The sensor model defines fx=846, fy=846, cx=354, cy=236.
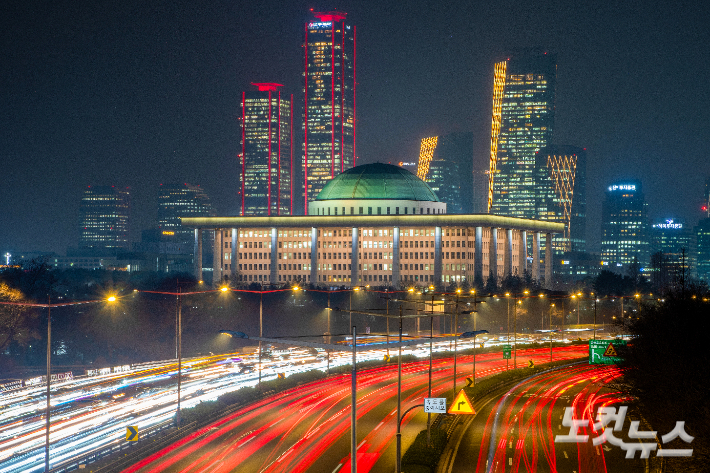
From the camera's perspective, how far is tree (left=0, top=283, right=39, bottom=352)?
102 metres

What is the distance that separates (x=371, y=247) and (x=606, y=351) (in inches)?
5253

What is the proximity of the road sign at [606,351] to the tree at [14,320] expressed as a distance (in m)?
71.0

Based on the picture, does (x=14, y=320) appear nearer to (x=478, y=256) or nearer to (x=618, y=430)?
(x=618, y=430)

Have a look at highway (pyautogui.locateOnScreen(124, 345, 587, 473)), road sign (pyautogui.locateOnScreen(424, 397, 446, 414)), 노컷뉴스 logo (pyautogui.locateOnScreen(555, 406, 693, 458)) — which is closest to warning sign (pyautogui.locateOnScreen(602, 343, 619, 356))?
노컷뉴스 logo (pyautogui.locateOnScreen(555, 406, 693, 458))

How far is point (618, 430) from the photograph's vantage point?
55.7 meters

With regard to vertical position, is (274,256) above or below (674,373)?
above

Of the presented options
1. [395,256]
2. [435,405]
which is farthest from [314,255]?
[435,405]

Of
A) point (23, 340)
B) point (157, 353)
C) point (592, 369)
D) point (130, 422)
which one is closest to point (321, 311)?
point (157, 353)

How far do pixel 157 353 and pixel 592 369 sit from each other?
56.3 metres

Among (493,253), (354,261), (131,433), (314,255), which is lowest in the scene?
(131,433)

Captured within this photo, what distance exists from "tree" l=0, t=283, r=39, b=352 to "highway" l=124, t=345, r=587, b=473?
46386 millimetres

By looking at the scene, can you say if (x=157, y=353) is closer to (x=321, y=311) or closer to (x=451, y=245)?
(x=321, y=311)

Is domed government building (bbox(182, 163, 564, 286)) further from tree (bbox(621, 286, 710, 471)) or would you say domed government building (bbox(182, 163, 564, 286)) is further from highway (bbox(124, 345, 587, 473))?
tree (bbox(621, 286, 710, 471))

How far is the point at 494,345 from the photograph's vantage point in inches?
4469
